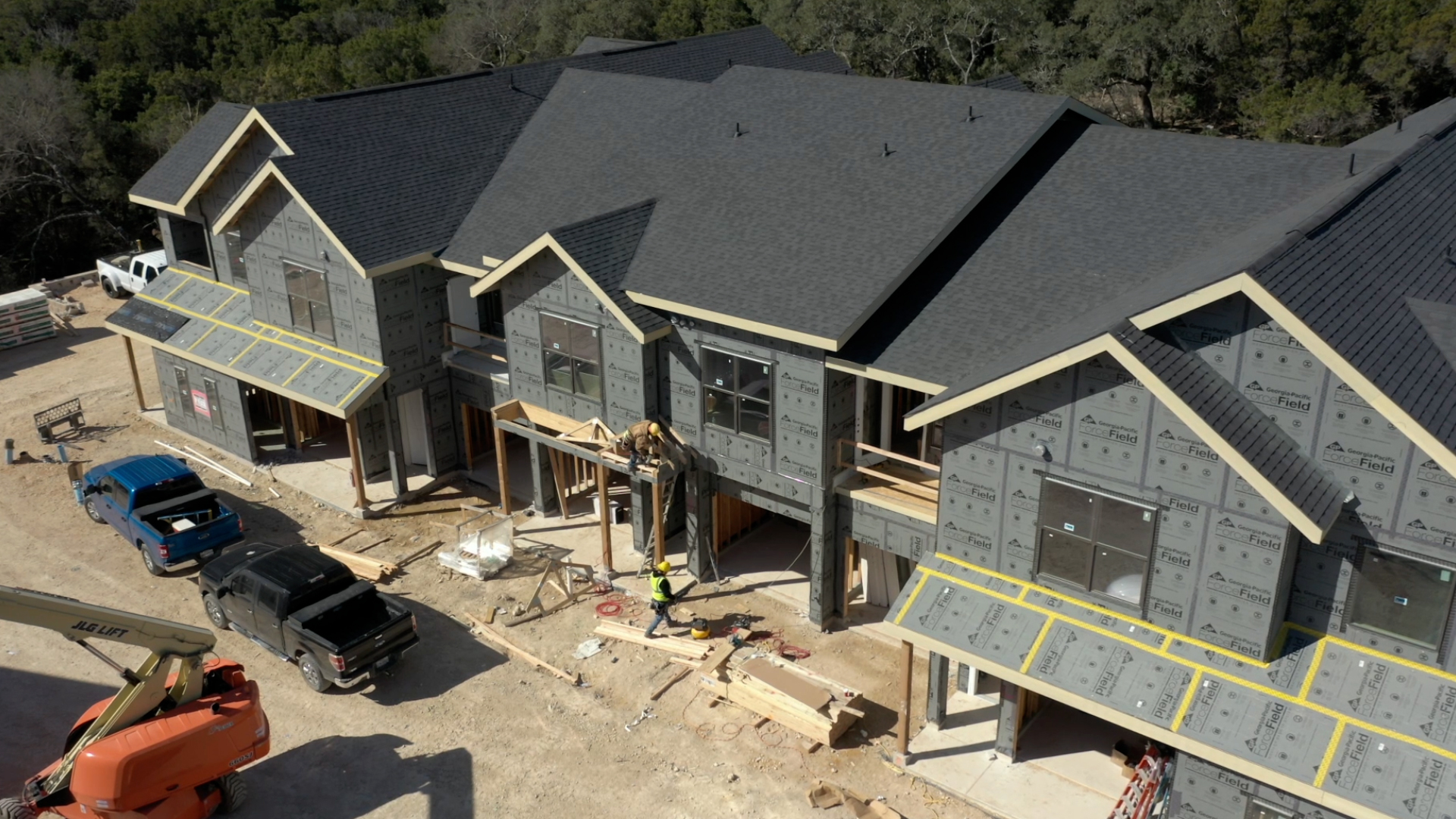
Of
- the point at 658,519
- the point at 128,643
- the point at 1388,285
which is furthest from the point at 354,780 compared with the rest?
the point at 1388,285

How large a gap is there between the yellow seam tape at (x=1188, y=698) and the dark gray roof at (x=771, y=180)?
737cm

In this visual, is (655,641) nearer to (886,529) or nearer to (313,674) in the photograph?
(886,529)

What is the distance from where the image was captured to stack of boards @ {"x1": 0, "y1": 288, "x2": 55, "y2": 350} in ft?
116

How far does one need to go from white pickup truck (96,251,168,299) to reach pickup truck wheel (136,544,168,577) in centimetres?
1774

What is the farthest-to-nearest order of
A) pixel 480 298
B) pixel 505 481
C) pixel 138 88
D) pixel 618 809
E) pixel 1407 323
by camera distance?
pixel 138 88 → pixel 480 298 → pixel 505 481 → pixel 618 809 → pixel 1407 323

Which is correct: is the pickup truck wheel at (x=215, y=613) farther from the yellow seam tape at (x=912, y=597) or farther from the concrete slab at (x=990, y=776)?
the concrete slab at (x=990, y=776)

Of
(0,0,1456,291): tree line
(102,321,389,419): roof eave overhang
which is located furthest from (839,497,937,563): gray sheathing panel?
(0,0,1456,291): tree line

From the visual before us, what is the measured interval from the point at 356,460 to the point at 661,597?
879cm

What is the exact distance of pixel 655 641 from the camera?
2034 cm

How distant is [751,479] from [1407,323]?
10.8 m

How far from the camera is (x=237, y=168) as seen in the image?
2689 centimetres

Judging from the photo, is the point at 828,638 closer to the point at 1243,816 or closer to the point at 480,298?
the point at 1243,816

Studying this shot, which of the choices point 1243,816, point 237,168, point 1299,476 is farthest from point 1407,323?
point 237,168

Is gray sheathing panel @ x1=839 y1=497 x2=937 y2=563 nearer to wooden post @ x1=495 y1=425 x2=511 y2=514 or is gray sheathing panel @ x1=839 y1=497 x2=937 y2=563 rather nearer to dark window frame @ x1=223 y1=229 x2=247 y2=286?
wooden post @ x1=495 y1=425 x2=511 y2=514
